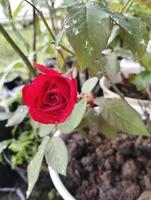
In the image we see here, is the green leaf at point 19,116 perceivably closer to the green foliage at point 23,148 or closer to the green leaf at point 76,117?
the green leaf at point 76,117

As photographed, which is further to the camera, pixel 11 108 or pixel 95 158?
pixel 11 108

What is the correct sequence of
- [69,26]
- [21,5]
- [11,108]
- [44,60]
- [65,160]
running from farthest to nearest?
1. [44,60]
2. [11,108]
3. [21,5]
4. [65,160]
5. [69,26]

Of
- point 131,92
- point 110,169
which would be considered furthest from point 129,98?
point 110,169

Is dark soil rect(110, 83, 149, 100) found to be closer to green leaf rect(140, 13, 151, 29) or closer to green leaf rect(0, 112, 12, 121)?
green leaf rect(0, 112, 12, 121)

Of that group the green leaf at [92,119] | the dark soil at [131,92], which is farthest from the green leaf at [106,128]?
the dark soil at [131,92]

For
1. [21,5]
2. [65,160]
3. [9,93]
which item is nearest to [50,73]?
[65,160]

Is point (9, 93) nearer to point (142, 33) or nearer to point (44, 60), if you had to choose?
point (44, 60)

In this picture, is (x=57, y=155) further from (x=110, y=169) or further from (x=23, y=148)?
(x=23, y=148)
